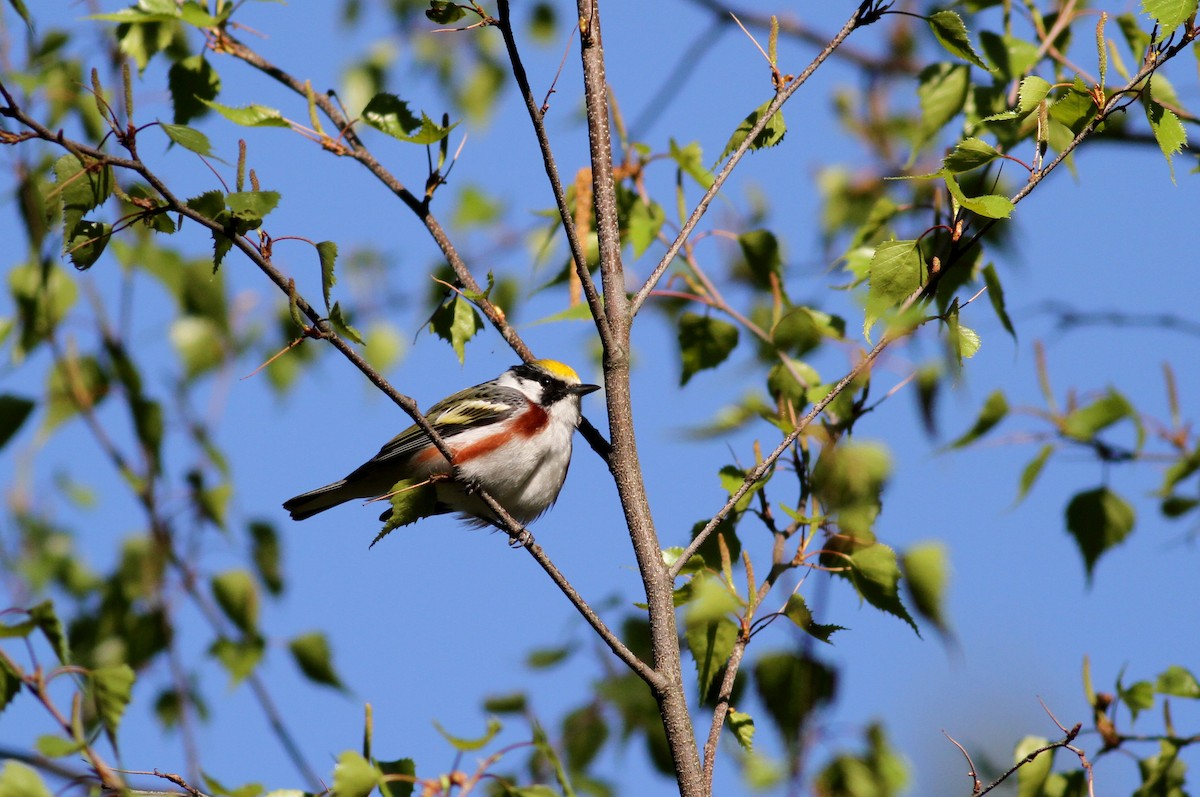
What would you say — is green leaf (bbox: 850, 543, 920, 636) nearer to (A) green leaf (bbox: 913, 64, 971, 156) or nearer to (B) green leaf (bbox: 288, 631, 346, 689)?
(A) green leaf (bbox: 913, 64, 971, 156)

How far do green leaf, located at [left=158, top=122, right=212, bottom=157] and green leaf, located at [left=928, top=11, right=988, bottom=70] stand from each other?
5.74 feet

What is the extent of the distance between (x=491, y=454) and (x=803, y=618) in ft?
7.44

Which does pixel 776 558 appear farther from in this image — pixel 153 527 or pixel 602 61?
pixel 153 527

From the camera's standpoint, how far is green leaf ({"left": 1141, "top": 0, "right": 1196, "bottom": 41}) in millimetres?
2328

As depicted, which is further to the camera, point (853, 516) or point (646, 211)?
point (646, 211)

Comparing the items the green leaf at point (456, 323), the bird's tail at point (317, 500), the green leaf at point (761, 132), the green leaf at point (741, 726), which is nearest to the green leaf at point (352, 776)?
the green leaf at point (741, 726)

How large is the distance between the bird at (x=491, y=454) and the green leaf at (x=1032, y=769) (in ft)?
7.21

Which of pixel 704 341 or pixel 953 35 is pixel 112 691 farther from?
pixel 953 35

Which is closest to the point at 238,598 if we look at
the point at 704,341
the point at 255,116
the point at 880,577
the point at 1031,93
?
the point at 704,341

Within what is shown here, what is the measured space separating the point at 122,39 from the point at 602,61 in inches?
61.9

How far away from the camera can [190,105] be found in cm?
338

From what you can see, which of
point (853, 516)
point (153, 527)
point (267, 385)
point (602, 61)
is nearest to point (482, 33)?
point (267, 385)

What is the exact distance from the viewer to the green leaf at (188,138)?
2.42 meters

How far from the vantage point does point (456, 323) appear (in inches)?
118
